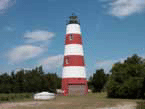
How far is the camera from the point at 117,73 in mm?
29547

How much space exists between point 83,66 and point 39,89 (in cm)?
895

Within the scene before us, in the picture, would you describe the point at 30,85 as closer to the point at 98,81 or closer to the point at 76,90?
the point at 76,90

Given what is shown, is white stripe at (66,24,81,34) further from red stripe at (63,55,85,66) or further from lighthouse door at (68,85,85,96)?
lighthouse door at (68,85,85,96)

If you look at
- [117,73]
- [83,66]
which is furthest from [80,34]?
[117,73]

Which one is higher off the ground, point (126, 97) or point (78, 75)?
point (78, 75)

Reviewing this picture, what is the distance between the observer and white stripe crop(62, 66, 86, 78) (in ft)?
115

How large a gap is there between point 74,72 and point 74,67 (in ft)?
2.68

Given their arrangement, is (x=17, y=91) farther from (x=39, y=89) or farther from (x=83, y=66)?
(x=83, y=66)

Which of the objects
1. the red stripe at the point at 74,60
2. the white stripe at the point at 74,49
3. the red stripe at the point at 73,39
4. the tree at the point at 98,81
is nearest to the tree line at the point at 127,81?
the red stripe at the point at 74,60

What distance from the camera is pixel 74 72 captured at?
35.1m

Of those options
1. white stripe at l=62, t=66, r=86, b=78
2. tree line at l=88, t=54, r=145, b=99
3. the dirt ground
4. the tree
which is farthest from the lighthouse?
the tree

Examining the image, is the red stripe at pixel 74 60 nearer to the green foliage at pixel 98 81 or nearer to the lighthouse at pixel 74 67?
the lighthouse at pixel 74 67

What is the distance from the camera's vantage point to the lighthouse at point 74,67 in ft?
116

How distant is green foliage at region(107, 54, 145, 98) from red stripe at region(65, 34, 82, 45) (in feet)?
28.4
